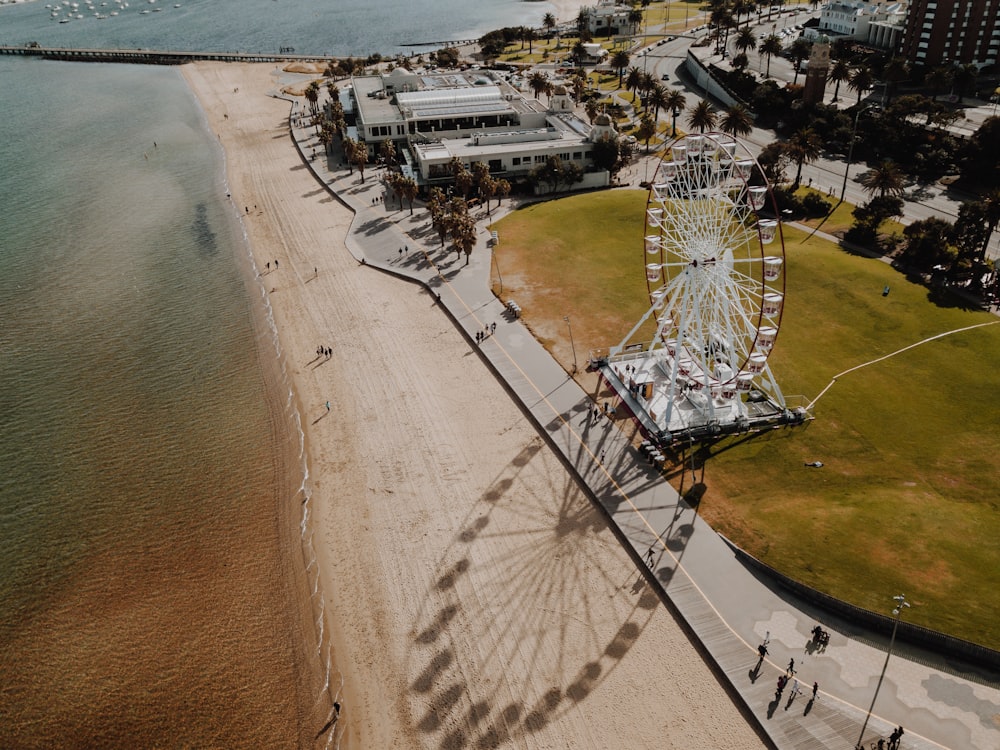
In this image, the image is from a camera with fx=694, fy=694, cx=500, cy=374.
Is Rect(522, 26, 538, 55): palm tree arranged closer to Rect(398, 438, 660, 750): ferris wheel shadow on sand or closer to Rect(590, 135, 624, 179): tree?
Rect(590, 135, 624, 179): tree

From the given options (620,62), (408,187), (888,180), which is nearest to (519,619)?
(408,187)

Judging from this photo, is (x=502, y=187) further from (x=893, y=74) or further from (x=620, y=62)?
(x=893, y=74)

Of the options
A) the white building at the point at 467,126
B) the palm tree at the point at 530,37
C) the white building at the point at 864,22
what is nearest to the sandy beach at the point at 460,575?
the white building at the point at 467,126

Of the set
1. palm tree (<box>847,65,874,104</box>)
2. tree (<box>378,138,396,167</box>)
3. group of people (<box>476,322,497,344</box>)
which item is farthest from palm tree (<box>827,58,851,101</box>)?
group of people (<box>476,322,497,344</box>)

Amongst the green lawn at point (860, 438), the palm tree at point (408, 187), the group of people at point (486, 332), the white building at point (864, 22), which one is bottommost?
the green lawn at point (860, 438)

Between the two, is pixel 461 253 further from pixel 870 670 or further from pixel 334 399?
pixel 870 670

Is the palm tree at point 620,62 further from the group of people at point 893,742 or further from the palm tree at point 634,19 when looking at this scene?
the group of people at point 893,742

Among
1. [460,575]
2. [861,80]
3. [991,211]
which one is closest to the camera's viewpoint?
[460,575]
